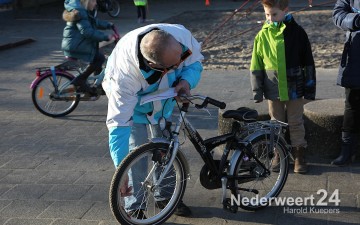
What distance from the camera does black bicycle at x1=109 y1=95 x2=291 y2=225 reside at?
384cm

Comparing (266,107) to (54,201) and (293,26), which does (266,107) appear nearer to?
(293,26)

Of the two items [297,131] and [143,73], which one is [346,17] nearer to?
[297,131]

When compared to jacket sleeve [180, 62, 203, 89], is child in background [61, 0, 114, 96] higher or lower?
lower

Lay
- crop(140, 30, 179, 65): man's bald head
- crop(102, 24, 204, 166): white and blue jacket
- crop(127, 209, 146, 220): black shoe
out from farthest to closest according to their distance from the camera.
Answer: crop(127, 209, 146, 220): black shoe → crop(102, 24, 204, 166): white and blue jacket → crop(140, 30, 179, 65): man's bald head

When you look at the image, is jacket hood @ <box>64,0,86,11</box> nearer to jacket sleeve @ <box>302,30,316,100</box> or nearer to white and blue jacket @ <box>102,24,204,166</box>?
jacket sleeve @ <box>302,30,316,100</box>

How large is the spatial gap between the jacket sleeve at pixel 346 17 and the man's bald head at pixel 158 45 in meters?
1.84

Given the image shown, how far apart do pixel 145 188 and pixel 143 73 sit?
809 mm

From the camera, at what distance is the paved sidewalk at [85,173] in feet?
14.0

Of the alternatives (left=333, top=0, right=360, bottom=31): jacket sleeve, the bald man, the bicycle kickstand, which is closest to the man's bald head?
the bald man

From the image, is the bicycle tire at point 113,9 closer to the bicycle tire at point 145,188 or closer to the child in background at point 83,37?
the child in background at point 83,37

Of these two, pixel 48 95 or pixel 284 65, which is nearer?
pixel 284 65

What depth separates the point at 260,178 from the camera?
4.34 meters

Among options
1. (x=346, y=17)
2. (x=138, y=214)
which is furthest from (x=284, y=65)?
(x=138, y=214)

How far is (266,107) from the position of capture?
5691 mm
